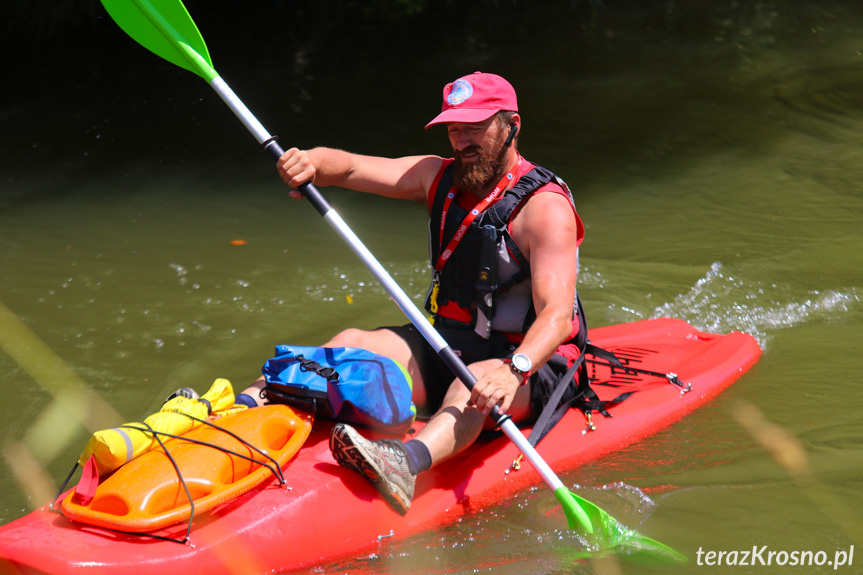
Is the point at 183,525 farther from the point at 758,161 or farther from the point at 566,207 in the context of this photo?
the point at 758,161

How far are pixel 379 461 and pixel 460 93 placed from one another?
1.26 m

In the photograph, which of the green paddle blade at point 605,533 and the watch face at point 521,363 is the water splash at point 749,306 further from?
the watch face at point 521,363

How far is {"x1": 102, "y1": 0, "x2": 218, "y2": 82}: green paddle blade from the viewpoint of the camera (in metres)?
3.19

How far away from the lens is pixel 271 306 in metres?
4.66

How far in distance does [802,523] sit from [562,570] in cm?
82

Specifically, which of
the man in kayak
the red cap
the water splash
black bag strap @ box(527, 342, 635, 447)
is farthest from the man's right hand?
the water splash

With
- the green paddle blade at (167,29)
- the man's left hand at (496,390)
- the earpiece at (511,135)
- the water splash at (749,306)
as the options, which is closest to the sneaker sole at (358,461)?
the man's left hand at (496,390)

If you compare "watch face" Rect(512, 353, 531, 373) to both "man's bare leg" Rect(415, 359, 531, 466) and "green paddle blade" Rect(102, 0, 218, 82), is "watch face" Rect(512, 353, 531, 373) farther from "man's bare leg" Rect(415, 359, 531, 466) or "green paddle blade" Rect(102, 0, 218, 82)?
"green paddle blade" Rect(102, 0, 218, 82)

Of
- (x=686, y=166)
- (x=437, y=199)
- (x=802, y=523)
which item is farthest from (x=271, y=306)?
(x=686, y=166)

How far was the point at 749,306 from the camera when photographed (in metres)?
4.69

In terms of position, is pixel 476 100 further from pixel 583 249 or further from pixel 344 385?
pixel 583 249

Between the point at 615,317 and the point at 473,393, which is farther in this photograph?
the point at 615,317

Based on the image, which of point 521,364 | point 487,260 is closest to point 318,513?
point 521,364

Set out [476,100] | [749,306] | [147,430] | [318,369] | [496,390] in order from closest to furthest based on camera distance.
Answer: [147,430]
[496,390]
[318,369]
[476,100]
[749,306]
